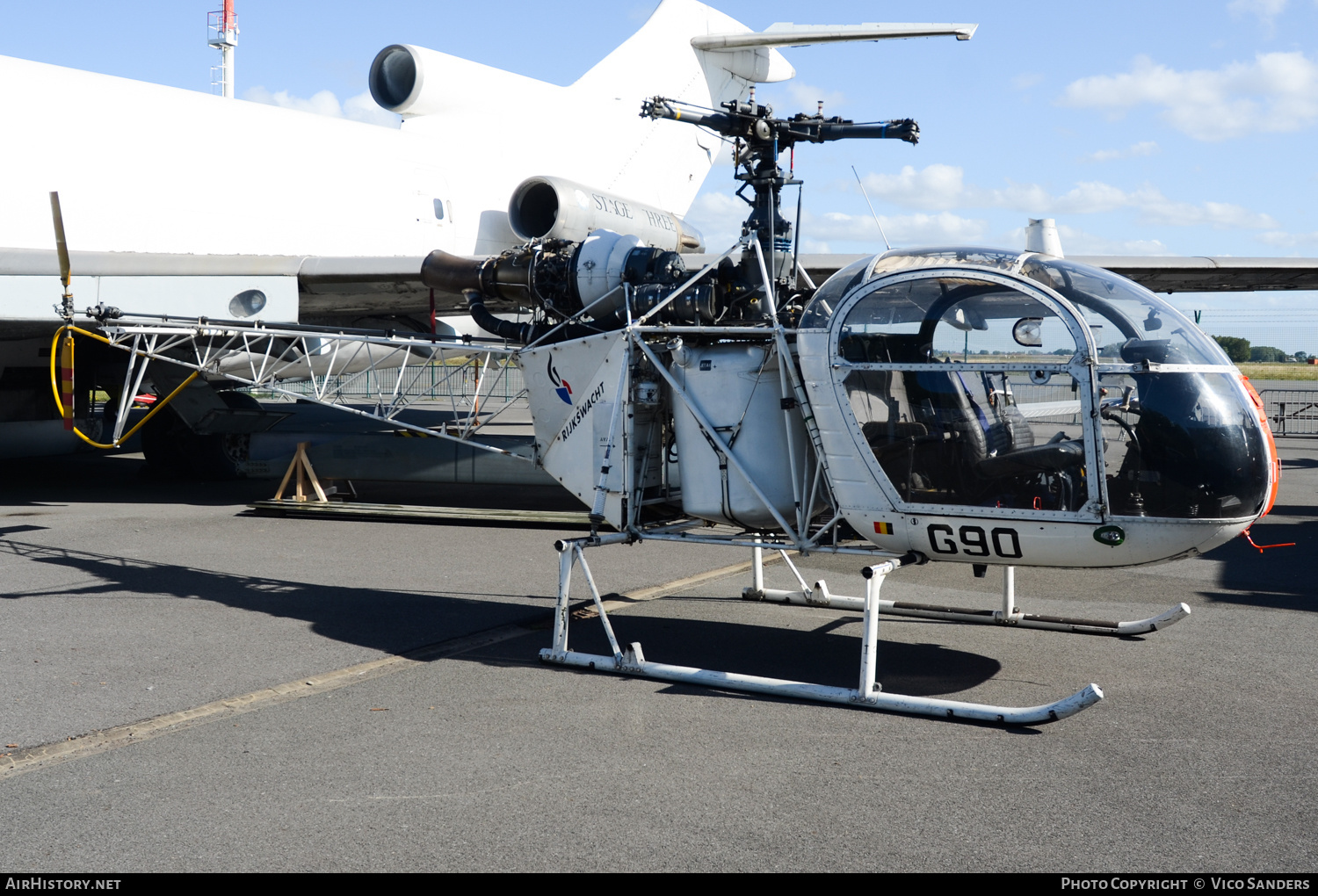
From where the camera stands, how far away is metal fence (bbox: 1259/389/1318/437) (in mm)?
28594

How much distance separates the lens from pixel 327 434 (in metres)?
14.4

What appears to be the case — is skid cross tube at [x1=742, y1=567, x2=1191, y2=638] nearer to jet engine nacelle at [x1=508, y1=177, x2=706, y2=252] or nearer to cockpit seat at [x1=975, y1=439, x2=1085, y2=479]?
cockpit seat at [x1=975, y1=439, x2=1085, y2=479]

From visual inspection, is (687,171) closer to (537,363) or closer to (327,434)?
(327,434)

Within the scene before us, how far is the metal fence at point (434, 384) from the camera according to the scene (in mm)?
8125

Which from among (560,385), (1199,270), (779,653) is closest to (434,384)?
(560,385)

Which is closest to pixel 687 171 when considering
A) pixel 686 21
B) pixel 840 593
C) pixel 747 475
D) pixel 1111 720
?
pixel 686 21

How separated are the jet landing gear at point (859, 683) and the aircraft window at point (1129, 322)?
Result: 160 centimetres

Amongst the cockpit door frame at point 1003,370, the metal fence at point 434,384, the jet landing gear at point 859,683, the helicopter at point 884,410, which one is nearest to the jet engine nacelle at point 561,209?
the metal fence at point 434,384

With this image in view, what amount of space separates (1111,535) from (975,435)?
82cm

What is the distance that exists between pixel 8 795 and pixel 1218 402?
18.6 feet

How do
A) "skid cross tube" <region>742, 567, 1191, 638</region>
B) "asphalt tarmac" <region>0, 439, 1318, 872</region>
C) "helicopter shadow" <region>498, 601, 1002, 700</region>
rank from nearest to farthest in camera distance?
"asphalt tarmac" <region>0, 439, 1318, 872</region>
"helicopter shadow" <region>498, 601, 1002, 700</region>
"skid cross tube" <region>742, 567, 1191, 638</region>

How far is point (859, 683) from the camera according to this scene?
5.68 meters

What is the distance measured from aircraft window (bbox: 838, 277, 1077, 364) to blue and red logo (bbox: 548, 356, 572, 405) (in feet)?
7.23

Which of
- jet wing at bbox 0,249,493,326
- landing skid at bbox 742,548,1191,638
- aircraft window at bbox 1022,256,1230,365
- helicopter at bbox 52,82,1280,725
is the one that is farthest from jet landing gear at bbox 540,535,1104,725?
jet wing at bbox 0,249,493,326
